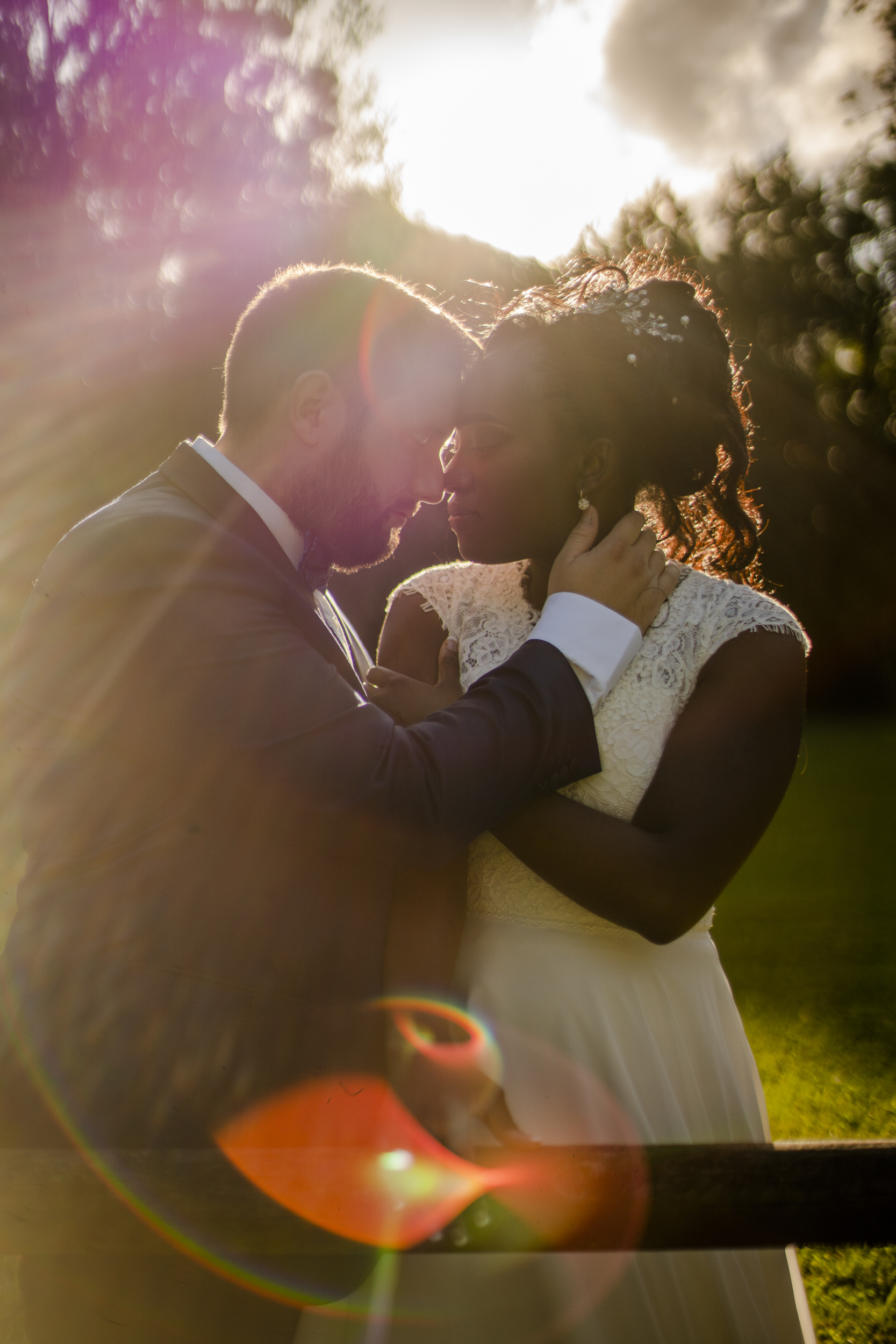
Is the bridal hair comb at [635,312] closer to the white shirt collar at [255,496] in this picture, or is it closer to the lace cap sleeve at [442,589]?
the lace cap sleeve at [442,589]

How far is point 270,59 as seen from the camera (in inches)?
599

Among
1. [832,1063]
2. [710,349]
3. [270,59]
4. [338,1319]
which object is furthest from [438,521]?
[270,59]

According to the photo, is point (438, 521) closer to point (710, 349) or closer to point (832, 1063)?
point (710, 349)

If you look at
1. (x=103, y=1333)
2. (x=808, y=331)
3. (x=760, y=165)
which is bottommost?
(x=103, y=1333)

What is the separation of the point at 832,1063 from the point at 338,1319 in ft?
15.7

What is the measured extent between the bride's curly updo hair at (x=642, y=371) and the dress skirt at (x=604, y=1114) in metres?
1.22

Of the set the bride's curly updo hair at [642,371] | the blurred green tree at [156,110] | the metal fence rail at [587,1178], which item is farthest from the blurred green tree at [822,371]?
the metal fence rail at [587,1178]

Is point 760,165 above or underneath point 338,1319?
above

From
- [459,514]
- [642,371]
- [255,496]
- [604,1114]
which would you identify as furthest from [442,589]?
[604,1114]

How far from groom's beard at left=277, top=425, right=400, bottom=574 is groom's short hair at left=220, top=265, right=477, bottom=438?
16 cm

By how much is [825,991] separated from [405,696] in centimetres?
622

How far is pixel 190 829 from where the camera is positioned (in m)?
1.92

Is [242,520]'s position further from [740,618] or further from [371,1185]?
[371,1185]

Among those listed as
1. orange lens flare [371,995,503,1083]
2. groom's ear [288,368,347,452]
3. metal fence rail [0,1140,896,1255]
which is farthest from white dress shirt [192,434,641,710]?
metal fence rail [0,1140,896,1255]
